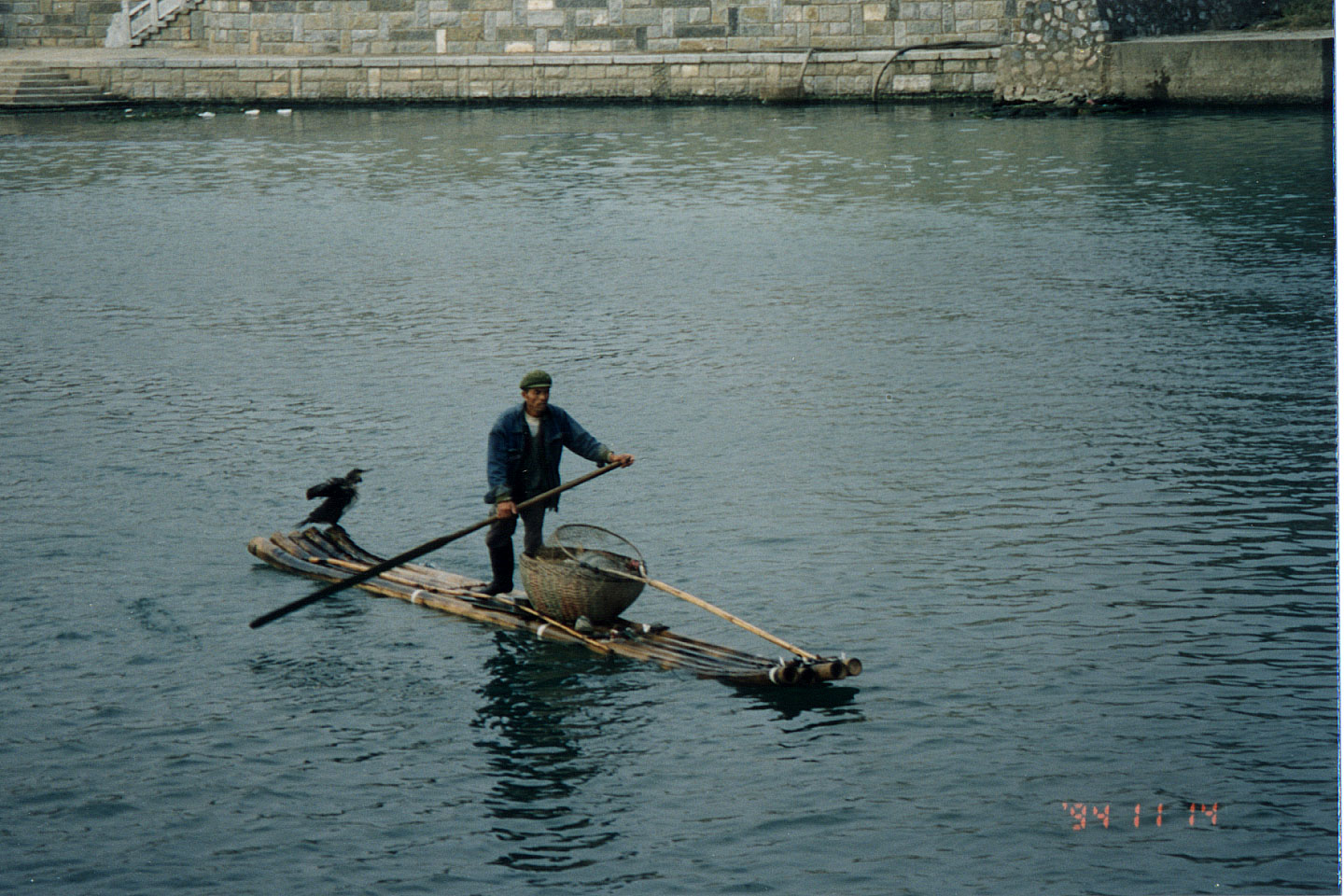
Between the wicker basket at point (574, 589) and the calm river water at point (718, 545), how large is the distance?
13.9 inches

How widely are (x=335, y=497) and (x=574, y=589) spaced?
266 cm

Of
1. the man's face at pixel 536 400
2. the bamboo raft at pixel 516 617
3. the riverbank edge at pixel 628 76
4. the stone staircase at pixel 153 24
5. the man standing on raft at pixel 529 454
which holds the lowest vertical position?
the bamboo raft at pixel 516 617

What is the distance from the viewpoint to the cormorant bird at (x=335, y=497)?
11969 mm

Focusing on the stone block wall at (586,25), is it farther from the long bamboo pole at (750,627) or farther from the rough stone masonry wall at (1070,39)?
the long bamboo pole at (750,627)

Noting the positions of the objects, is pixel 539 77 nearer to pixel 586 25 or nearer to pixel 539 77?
pixel 539 77

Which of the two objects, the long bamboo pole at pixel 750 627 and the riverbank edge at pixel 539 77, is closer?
the long bamboo pole at pixel 750 627

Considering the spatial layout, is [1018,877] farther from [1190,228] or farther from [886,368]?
[1190,228]

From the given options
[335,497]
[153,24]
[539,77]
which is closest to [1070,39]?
[539,77]

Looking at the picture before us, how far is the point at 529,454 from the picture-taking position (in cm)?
1052

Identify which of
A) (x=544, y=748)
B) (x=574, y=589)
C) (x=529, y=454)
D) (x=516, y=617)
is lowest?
(x=544, y=748)

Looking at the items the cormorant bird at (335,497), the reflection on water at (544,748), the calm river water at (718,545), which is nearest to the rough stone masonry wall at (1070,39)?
the calm river water at (718,545)

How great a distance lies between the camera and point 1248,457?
44.0 ft

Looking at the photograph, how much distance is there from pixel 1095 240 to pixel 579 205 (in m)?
8.70

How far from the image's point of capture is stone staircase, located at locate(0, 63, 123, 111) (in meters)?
41.0
